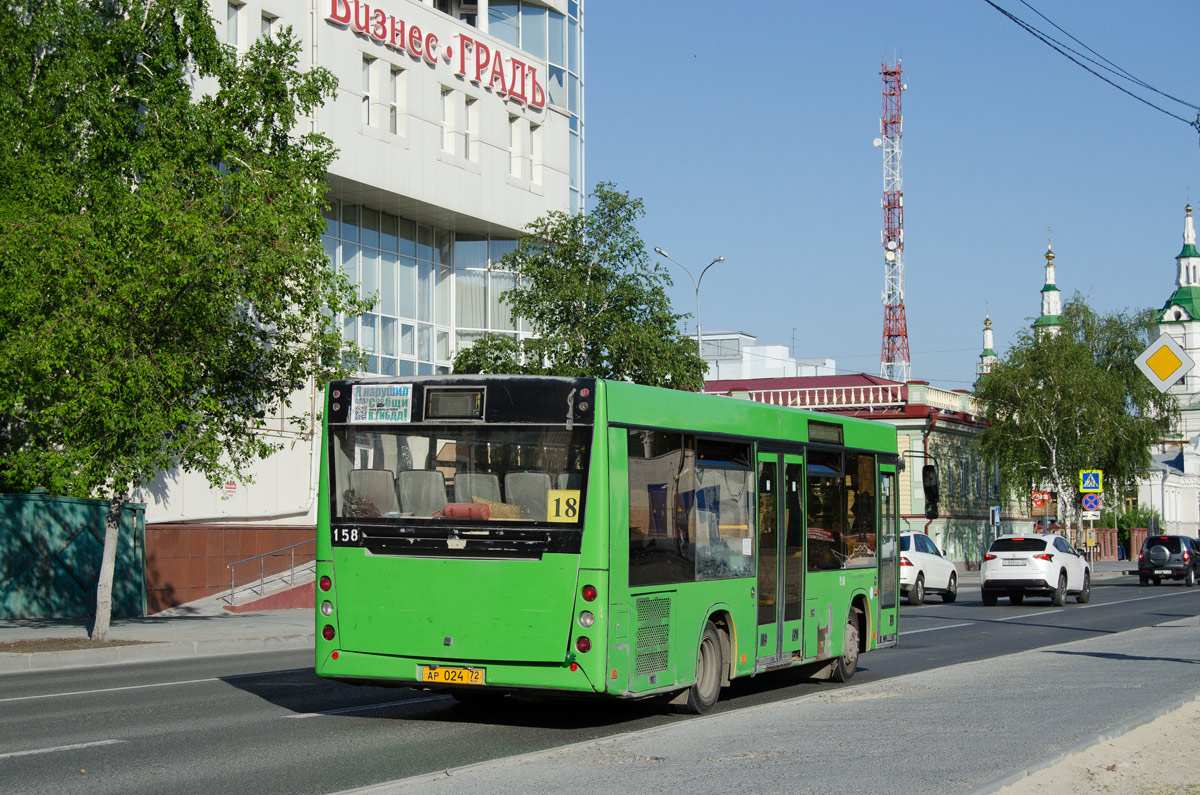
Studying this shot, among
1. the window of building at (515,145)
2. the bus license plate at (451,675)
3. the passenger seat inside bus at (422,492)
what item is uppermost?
the window of building at (515,145)

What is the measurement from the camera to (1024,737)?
9617 millimetres

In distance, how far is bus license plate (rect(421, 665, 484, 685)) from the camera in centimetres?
1069

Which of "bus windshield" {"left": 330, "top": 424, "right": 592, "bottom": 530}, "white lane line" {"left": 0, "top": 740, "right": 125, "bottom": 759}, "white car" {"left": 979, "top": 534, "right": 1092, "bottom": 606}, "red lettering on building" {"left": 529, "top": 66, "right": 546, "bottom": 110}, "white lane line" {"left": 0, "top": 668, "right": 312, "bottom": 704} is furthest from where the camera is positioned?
"red lettering on building" {"left": 529, "top": 66, "right": 546, "bottom": 110}

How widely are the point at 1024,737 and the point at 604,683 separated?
3.00 m

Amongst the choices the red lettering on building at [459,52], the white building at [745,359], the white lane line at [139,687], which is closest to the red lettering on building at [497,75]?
the red lettering on building at [459,52]

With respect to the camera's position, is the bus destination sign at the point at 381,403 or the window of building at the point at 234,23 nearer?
the bus destination sign at the point at 381,403

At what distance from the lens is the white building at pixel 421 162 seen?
117 feet

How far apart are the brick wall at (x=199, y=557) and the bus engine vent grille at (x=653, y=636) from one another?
64.7ft

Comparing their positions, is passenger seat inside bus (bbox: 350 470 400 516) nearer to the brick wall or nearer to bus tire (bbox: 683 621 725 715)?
bus tire (bbox: 683 621 725 715)

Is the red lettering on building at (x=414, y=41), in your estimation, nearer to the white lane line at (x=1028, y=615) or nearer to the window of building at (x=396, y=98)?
the window of building at (x=396, y=98)

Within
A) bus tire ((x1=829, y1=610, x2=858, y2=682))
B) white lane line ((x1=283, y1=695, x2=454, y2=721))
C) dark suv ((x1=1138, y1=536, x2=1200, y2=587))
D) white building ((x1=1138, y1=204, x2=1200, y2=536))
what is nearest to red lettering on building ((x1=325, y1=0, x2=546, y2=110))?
dark suv ((x1=1138, y1=536, x2=1200, y2=587))

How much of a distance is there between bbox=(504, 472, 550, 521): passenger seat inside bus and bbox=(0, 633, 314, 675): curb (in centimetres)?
960

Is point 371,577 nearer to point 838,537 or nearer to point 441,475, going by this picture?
point 441,475

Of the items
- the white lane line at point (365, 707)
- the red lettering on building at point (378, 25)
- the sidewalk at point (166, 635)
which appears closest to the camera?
the white lane line at point (365, 707)
